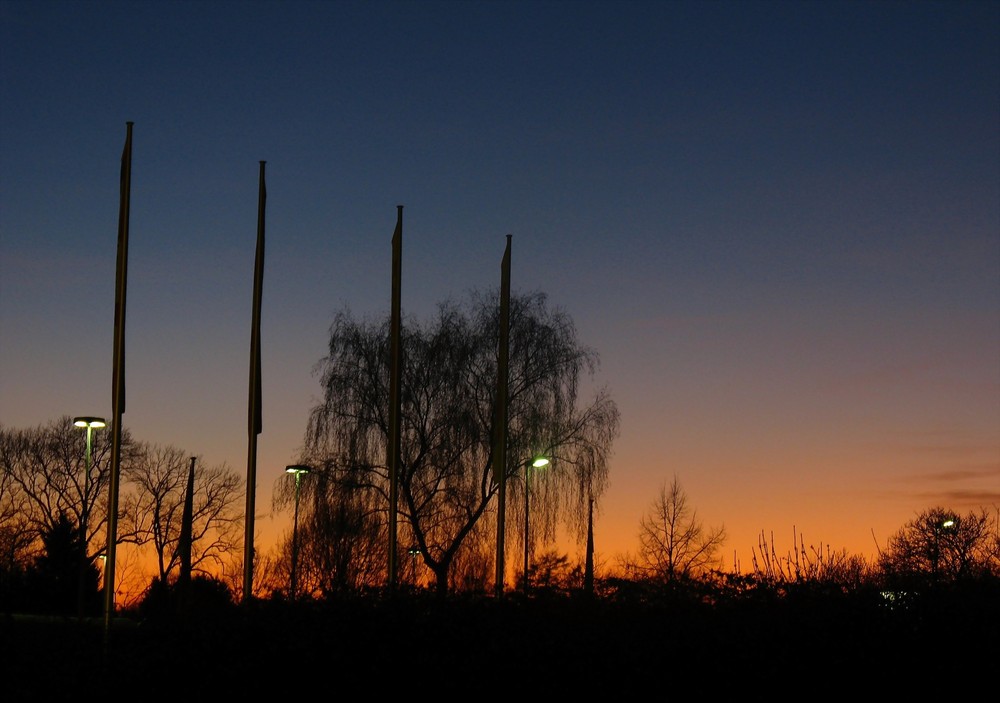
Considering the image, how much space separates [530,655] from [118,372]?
8.80 metres

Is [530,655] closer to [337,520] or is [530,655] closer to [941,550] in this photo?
[337,520]

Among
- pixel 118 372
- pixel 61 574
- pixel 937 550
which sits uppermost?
pixel 118 372

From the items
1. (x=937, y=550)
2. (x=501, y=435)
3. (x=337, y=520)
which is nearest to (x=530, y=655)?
(x=501, y=435)

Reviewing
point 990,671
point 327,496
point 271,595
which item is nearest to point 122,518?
point 327,496

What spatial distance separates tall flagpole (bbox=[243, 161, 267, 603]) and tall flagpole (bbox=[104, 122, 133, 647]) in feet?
7.15

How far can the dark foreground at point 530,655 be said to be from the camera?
14547mm

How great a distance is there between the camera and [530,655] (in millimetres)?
15133

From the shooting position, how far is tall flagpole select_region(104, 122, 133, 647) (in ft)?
62.2

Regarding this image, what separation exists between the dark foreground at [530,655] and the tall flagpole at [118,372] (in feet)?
7.25

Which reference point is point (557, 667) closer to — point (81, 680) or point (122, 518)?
point (81, 680)

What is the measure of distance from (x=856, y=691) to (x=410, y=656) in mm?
5422

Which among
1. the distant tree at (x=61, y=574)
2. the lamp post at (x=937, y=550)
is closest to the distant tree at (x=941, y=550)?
the lamp post at (x=937, y=550)

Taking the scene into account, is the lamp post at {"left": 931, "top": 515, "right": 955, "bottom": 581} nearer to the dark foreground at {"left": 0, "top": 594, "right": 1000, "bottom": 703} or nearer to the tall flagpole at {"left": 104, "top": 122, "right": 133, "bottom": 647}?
the dark foreground at {"left": 0, "top": 594, "right": 1000, "bottom": 703}

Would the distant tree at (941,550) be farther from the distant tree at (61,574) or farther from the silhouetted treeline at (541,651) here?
the distant tree at (61,574)
